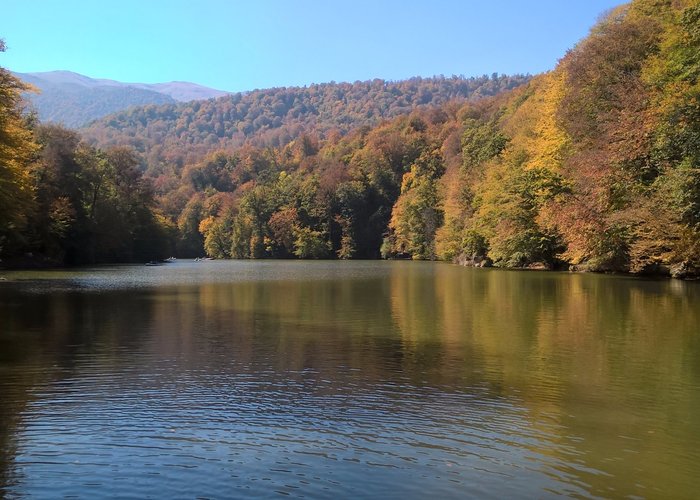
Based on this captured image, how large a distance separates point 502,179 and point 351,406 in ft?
163

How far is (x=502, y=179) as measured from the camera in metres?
56.8

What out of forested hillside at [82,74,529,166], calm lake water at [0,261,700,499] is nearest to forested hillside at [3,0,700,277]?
forested hillside at [82,74,529,166]

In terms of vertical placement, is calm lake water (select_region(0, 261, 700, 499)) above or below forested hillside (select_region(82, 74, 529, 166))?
below

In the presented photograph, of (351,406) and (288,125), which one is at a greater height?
(288,125)

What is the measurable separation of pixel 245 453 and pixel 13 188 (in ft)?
120

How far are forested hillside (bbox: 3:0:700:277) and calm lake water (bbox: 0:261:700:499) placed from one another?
15.0 m

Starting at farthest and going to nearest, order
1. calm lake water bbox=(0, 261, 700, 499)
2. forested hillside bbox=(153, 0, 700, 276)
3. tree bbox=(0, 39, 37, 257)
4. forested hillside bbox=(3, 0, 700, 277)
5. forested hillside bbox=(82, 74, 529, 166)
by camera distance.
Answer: forested hillside bbox=(82, 74, 529, 166)
tree bbox=(0, 39, 37, 257)
forested hillside bbox=(3, 0, 700, 277)
forested hillside bbox=(153, 0, 700, 276)
calm lake water bbox=(0, 261, 700, 499)

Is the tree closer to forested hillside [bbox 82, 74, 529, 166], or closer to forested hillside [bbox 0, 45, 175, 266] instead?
forested hillside [bbox 0, 45, 175, 266]

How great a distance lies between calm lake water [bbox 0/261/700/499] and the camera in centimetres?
695

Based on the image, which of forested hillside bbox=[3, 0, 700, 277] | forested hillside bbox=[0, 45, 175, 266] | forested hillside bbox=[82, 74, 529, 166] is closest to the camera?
forested hillside bbox=[3, 0, 700, 277]

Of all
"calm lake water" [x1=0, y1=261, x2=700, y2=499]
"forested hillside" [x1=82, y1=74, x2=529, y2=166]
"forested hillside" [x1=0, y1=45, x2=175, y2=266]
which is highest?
"forested hillside" [x1=82, y1=74, x2=529, y2=166]

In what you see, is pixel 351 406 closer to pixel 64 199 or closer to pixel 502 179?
Answer: pixel 502 179

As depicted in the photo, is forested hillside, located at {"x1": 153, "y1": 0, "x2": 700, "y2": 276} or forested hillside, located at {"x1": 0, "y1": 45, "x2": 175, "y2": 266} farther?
forested hillside, located at {"x1": 0, "y1": 45, "x2": 175, "y2": 266}

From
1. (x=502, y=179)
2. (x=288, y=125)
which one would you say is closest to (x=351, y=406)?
(x=502, y=179)
